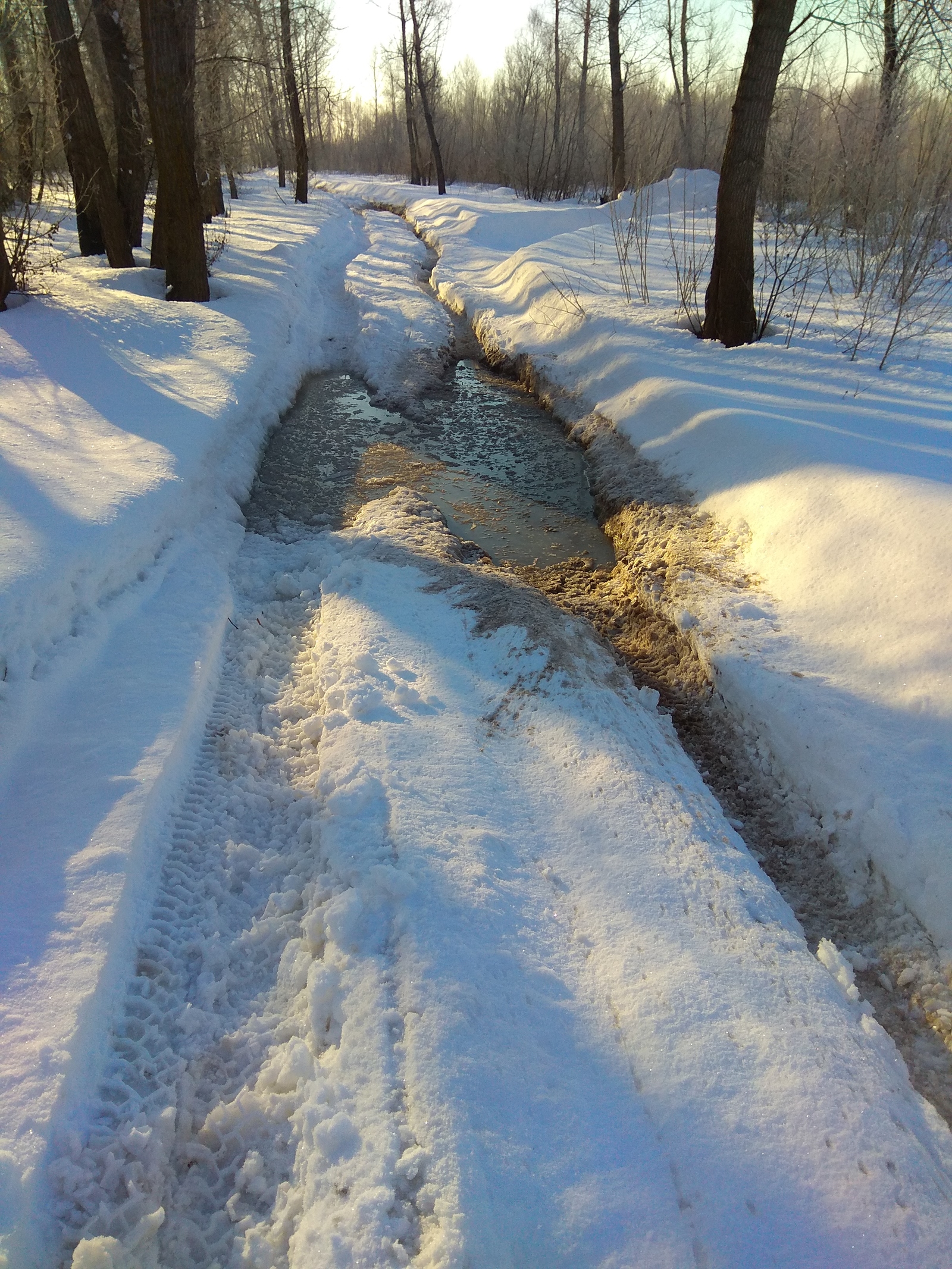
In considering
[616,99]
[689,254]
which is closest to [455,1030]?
[689,254]

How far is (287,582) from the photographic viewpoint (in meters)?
4.54

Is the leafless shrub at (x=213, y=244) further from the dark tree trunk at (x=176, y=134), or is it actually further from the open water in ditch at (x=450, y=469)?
the open water in ditch at (x=450, y=469)

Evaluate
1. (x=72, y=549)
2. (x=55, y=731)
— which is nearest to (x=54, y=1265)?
(x=55, y=731)

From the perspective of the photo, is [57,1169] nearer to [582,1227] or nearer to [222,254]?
[582,1227]

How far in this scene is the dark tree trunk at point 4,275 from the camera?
22.8 ft

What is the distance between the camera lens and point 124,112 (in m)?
9.03

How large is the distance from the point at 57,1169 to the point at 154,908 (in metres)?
0.82

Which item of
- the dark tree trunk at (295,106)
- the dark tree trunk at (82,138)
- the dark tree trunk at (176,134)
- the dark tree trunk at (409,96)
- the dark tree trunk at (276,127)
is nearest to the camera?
the dark tree trunk at (176,134)

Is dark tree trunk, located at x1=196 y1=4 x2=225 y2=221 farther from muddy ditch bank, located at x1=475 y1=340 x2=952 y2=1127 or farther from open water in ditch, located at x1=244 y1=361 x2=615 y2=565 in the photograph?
muddy ditch bank, located at x1=475 y1=340 x2=952 y2=1127

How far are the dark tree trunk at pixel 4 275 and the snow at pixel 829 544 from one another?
5437 millimetres

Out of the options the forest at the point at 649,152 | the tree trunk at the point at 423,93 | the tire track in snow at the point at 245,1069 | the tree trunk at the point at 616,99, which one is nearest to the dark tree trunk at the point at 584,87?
the tree trunk at the point at 423,93

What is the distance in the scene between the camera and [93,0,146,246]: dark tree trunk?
8758 mm

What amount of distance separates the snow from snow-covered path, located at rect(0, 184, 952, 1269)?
0.51 m

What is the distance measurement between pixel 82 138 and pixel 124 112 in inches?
38.2
